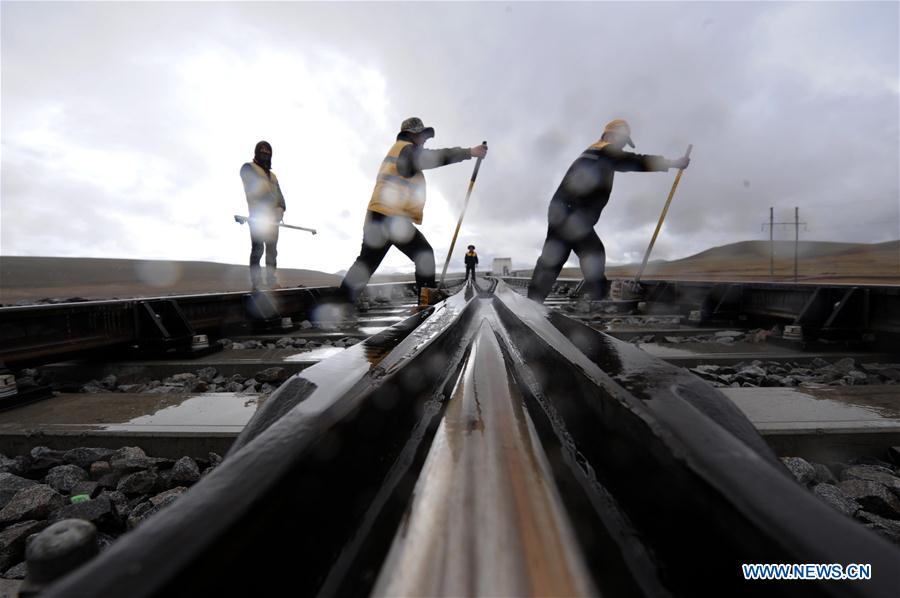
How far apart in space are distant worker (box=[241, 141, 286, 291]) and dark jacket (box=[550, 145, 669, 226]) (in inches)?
204

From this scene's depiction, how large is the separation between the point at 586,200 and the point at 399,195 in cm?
297

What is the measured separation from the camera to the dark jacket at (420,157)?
4.95m

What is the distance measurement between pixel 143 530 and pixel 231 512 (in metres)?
0.09

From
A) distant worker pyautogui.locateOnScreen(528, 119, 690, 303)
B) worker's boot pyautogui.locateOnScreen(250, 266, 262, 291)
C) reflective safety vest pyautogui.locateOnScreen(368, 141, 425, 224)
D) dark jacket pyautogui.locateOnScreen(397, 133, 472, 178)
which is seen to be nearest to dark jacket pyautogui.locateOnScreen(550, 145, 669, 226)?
distant worker pyautogui.locateOnScreen(528, 119, 690, 303)

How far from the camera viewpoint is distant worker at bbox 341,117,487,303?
500 centimetres

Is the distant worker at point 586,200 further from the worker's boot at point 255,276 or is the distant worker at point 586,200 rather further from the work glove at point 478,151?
the worker's boot at point 255,276

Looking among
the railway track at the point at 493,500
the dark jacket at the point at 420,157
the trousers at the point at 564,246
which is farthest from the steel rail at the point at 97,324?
the trousers at the point at 564,246

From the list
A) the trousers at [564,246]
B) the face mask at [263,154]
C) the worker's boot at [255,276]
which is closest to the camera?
the trousers at [564,246]

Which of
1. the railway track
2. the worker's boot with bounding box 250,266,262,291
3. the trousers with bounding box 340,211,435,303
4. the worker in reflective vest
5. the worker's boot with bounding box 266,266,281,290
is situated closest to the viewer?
the railway track

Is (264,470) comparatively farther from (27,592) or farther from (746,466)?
(746,466)

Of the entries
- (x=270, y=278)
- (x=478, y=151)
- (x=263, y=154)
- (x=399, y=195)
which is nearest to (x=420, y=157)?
(x=399, y=195)

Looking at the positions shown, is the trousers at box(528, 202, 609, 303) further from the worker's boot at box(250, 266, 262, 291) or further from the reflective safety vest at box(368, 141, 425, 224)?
the worker's boot at box(250, 266, 262, 291)

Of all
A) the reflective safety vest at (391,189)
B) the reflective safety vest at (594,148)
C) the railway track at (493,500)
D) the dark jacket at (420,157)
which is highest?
the reflective safety vest at (594,148)

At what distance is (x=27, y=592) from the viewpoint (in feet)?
1.54
